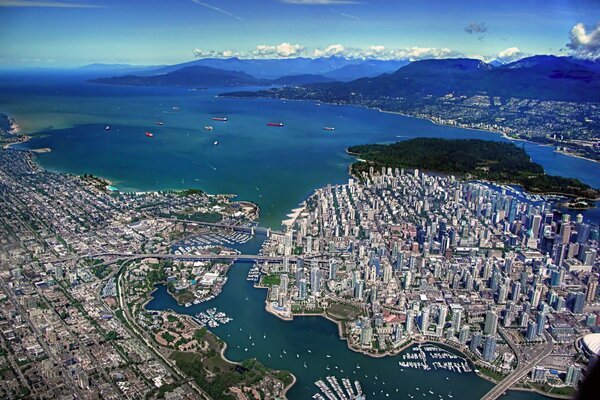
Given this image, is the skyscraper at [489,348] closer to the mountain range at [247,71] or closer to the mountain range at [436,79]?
the mountain range at [436,79]

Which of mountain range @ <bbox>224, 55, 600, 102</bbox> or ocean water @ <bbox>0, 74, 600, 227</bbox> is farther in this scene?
mountain range @ <bbox>224, 55, 600, 102</bbox>

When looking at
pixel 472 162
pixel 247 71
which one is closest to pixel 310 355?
pixel 472 162

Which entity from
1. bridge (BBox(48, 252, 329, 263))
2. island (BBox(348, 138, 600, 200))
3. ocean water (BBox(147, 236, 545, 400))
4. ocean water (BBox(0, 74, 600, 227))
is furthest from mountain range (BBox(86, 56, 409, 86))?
ocean water (BBox(147, 236, 545, 400))

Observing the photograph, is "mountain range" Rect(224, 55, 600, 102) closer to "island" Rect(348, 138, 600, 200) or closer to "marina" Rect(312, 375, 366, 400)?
"island" Rect(348, 138, 600, 200)

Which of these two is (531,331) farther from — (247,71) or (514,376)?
(247,71)

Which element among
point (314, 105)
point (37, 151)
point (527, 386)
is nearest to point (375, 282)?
point (527, 386)

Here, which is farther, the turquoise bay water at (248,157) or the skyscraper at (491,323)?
the skyscraper at (491,323)

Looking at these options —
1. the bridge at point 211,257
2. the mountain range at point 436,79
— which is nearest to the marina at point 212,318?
the bridge at point 211,257

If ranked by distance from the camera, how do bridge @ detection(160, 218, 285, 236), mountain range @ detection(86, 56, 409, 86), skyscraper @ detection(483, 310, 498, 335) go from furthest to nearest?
mountain range @ detection(86, 56, 409, 86)
bridge @ detection(160, 218, 285, 236)
skyscraper @ detection(483, 310, 498, 335)
